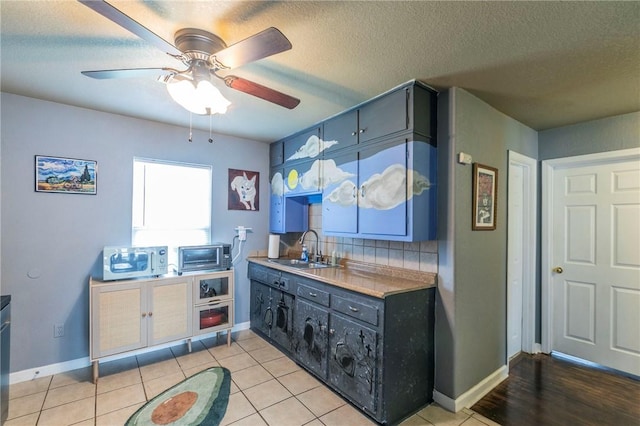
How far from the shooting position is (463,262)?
7.54ft

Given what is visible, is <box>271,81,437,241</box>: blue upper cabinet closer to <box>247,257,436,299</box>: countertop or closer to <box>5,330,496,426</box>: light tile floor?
<box>247,257,436,299</box>: countertop

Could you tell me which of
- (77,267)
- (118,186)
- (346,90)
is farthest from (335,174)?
(77,267)

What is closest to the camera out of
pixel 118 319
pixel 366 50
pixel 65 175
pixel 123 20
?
pixel 123 20

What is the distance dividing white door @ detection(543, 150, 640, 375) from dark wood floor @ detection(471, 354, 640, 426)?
0.29m

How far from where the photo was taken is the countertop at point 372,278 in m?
2.13

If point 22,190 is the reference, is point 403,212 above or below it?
below

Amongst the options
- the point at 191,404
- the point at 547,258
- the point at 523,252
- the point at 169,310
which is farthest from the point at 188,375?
the point at 547,258

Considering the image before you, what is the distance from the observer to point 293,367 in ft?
9.25

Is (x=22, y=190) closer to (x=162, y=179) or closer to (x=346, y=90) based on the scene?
(x=162, y=179)

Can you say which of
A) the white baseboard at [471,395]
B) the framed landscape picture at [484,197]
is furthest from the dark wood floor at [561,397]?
the framed landscape picture at [484,197]

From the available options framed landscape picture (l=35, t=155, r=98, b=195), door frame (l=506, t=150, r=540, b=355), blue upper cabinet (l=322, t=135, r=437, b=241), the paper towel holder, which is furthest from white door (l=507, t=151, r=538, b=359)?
framed landscape picture (l=35, t=155, r=98, b=195)

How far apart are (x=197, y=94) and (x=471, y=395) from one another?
2.90 meters

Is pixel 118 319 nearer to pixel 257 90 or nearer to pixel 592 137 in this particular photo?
pixel 257 90

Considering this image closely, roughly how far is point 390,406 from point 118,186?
317 cm
